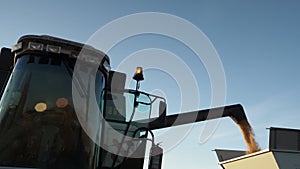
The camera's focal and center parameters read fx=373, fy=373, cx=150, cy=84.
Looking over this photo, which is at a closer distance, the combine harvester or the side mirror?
the combine harvester

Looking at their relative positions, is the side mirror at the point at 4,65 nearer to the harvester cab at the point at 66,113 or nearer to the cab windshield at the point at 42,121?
the harvester cab at the point at 66,113

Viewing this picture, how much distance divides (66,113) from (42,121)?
6.5 inches

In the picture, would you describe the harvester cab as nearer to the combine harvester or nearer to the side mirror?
the combine harvester

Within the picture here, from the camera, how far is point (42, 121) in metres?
2.40

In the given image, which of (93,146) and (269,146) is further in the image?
(269,146)

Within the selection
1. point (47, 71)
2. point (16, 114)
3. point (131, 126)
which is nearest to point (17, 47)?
point (47, 71)

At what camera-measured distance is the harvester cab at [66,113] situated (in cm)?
236

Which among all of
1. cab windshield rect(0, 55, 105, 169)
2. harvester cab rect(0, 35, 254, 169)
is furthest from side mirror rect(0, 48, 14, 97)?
cab windshield rect(0, 55, 105, 169)

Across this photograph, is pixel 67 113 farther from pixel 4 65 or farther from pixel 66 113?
pixel 4 65

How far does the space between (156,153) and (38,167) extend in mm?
1029

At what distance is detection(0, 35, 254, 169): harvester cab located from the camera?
2357mm

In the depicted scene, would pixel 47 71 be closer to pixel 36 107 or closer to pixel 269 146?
pixel 36 107

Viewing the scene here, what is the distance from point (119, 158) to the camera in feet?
9.45

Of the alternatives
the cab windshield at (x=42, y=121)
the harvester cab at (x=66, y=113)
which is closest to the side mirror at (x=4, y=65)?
the harvester cab at (x=66, y=113)
